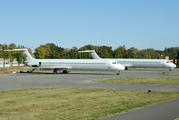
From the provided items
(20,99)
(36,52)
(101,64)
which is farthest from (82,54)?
(20,99)

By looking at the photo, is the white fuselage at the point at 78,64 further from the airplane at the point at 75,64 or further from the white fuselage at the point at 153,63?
the white fuselage at the point at 153,63

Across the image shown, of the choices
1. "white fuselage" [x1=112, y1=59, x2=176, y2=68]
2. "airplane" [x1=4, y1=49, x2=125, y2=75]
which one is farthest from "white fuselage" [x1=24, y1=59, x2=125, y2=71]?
"white fuselage" [x1=112, y1=59, x2=176, y2=68]

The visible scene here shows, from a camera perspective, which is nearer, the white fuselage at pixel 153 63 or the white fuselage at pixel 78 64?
the white fuselage at pixel 78 64

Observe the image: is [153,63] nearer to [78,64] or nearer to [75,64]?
[78,64]

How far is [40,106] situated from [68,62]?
4251 centimetres

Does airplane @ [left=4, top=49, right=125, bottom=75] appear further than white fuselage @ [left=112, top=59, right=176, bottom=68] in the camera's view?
No

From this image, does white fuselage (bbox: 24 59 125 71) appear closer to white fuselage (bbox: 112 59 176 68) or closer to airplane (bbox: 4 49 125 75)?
airplane (bbox: 4 49 125 75)

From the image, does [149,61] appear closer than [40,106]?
No

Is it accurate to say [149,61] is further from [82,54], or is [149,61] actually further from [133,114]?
[82,54]

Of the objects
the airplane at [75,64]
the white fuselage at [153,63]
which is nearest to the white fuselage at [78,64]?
the airplane at [75,64]

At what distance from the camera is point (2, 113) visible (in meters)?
13.3

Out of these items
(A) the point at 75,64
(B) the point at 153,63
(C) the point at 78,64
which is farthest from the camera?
(B) the point at 153,63

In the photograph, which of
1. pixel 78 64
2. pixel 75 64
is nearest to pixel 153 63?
pixel 78 64

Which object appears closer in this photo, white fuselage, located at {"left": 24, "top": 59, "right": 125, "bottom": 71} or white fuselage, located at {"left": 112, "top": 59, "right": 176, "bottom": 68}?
white fuselage, located at {"left": 24, "top": 59, "right": 125, "bottom": 71}
